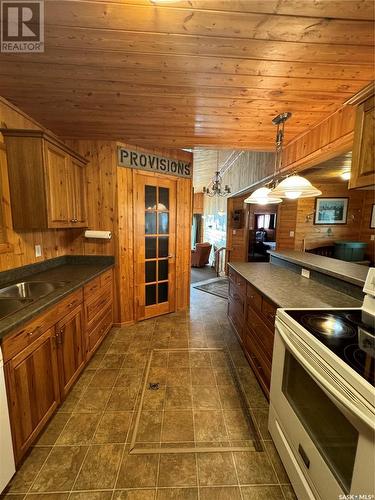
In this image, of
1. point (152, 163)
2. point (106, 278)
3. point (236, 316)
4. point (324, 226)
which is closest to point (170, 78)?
point (152, 163)

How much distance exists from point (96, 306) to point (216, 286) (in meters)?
3.28

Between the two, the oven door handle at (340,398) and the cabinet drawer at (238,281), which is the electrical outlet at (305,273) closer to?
the cabinet drawer at (238,281)

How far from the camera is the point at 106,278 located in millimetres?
2789

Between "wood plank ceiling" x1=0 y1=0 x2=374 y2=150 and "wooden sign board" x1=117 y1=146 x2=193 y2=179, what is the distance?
534 millimetres

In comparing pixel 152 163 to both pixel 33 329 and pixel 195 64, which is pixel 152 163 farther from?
pixel 33 329

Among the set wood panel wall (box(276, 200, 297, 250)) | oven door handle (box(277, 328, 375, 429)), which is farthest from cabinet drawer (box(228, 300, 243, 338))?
wood panel wall (box(276, 200, 297, 250))

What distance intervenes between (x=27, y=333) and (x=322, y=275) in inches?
97.6

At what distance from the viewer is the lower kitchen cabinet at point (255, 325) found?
180cm

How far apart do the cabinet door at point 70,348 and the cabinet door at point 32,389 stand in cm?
7

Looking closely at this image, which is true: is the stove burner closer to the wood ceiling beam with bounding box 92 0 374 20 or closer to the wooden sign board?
the wood ceiling beam with bounding box 92 0 374 20

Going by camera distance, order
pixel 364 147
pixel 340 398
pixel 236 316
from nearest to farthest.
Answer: pixel 340 398 < pixel 364 147 < pixel 236 316

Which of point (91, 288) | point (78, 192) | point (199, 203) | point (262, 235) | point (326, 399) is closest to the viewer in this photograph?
point (326, 399)

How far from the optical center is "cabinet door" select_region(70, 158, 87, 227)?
102 inches

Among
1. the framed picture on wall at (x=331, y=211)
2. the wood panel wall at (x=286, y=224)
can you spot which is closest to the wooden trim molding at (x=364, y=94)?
→ the wood panel wall at (x=286, y=224)
